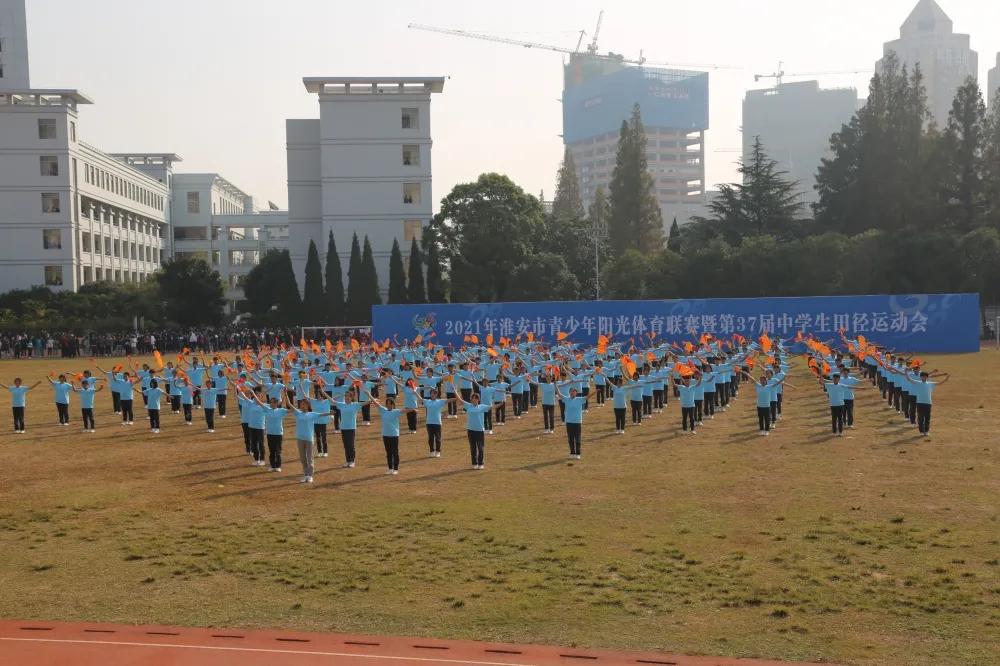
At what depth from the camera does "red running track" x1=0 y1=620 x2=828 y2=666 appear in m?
6.83

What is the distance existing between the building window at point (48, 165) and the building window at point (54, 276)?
5.29 m

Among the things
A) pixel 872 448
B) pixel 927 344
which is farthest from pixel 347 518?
pixel 927 344

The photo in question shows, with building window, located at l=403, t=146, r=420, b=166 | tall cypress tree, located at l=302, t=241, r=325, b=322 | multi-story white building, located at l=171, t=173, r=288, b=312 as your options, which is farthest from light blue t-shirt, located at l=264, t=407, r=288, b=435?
multi-story white building, located at l=171, t=173, r=288, b=312

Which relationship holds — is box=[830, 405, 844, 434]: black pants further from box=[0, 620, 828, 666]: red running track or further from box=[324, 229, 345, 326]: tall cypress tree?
box=[324, 229, 345, 326]: tall cypress tree

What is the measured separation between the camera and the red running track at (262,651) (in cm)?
683

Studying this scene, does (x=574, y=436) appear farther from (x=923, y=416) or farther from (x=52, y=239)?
(x=52, y=239)

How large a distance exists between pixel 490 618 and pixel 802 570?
2.96 m

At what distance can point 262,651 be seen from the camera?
23.2ft

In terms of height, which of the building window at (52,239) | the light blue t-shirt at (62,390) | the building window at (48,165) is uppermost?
the building window at (48,165)

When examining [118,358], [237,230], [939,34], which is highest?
[939,34]

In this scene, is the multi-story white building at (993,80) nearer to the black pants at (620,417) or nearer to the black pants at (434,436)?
the black pants at (620,417)

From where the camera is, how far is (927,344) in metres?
34.7

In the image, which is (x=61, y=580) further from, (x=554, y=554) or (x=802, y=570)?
(x=802, y=570)

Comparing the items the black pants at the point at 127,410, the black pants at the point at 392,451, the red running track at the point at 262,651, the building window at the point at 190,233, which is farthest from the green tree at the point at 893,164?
the building window at the point at 190,233
